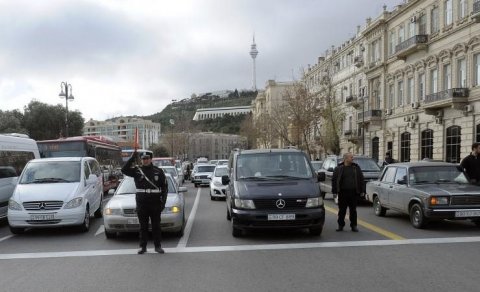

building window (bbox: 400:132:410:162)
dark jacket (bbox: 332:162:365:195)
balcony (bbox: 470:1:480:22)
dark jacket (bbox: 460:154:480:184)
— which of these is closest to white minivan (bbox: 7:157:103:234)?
dark jacket (bbox: 332:162:365:195)

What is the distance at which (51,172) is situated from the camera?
12289 millimetres

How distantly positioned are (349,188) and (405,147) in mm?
34535

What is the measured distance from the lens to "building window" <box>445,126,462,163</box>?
34097 millimetres

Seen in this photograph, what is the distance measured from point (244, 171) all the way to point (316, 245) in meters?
2.52

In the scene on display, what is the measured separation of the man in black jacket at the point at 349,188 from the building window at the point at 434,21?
30.5m

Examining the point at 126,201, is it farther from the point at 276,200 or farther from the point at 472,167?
the point at 472,167

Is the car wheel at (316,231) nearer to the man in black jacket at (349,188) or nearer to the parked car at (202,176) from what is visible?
the man in black jacket at (349,188)

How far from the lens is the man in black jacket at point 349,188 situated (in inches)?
425

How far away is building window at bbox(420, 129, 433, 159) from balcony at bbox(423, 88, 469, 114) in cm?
213

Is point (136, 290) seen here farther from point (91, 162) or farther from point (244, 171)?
point (91, 162)

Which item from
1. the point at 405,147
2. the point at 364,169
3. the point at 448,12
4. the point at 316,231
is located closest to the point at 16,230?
the point at 316,231

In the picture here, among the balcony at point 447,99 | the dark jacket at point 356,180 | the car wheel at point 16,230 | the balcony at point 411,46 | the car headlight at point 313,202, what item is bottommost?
the car wheel at point 16,230

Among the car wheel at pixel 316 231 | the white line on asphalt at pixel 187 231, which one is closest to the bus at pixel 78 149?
the white line on asphalt at pixel 187 231

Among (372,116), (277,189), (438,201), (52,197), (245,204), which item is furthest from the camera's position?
(372,116)
